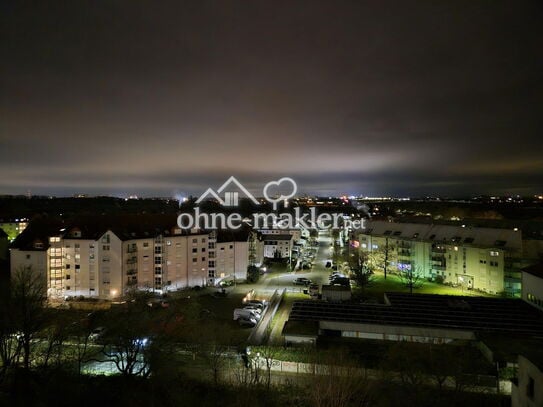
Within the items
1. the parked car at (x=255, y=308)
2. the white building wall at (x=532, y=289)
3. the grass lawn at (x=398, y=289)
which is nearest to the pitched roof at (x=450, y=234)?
the grass lawn at (x=398, y=289)

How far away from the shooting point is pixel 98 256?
25906 millimetres

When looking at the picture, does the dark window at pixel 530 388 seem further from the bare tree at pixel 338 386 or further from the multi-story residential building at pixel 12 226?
the multi-story residential building at pixel 12 226

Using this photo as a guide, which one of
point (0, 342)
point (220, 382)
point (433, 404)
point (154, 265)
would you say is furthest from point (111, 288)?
point (433, 404)

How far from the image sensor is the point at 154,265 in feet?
91.0

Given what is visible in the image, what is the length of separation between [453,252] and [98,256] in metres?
31.2

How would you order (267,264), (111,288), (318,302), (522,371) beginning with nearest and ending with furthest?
(522,371) < (318,302) < (111,288) < (267,264)

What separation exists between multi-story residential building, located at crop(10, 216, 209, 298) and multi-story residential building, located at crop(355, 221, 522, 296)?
22518mm

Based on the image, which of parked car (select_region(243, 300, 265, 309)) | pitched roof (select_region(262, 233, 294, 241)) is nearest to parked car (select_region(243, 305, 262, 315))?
parked car (select_region(243, 300, 265, 309))

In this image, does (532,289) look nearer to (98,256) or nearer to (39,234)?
(98,256)

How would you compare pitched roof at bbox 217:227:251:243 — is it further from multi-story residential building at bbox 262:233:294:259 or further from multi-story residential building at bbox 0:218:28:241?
multi-story residential building at bbox 0:218:28:241

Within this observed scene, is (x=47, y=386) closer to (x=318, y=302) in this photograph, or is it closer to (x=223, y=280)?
(x=318, y=302)

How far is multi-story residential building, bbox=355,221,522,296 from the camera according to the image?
88.7 feet

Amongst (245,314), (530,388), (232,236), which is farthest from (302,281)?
(530,388)

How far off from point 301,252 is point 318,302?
24.0 metres
